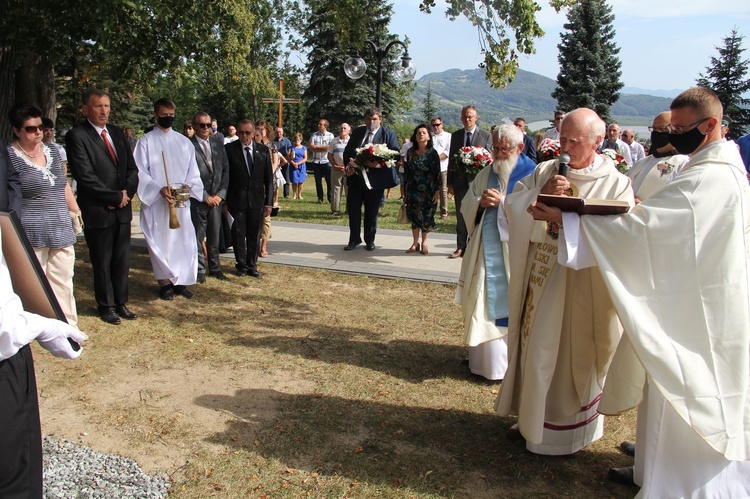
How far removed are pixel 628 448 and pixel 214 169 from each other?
20.3ft

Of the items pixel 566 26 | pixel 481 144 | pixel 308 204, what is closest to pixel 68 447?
pixel 481 144

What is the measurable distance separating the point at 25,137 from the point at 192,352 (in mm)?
2421

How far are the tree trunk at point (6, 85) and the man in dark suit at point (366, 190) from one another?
498cm

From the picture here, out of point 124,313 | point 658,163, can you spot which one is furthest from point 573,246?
point 124,313

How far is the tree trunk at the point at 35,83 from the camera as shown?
837cm

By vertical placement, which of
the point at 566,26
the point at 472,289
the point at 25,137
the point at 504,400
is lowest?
the point at 504,400

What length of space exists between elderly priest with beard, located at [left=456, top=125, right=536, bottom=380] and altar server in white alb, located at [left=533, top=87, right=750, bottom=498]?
1767 mm

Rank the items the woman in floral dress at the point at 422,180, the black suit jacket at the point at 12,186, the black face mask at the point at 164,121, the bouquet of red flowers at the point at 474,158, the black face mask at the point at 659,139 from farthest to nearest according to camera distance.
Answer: the woman in floral dress at the point at 422,180, the bouquet of red flowers at the point at 474,158, the black face mask at the point at 164,121, the black face mask at the point at 659,139, the black suit jacket at the point at 12,186

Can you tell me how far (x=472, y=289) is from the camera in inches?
208

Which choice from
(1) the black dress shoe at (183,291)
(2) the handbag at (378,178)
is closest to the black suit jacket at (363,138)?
(2) the handbag at (378,178)

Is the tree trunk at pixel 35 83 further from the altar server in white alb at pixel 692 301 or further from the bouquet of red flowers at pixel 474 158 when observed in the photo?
the altar server in white alb at pixel 692 301

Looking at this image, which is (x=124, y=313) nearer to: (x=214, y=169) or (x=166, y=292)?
(x=166, y=292)

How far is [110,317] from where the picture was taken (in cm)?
676

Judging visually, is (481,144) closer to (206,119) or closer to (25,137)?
(206,119)
